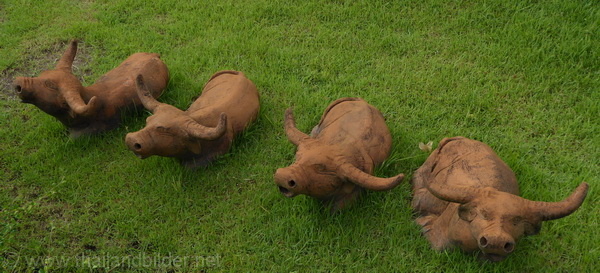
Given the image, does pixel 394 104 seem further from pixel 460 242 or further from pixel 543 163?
pixel 460 242

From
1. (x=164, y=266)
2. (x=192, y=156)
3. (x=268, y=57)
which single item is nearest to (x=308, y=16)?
(x=268, y=57)

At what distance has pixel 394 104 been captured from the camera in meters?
5.30

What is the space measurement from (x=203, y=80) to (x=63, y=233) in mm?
2203

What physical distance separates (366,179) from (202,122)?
1.61 m

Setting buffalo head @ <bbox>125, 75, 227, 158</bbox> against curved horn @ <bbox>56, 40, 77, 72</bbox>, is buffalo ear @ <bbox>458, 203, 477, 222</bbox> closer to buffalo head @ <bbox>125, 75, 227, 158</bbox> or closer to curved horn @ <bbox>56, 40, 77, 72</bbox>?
buffalo head @ <bbox>125, 75, 227, 158</bbox>

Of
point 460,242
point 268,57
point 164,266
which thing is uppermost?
point 268,57

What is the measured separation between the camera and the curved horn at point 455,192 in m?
3.51

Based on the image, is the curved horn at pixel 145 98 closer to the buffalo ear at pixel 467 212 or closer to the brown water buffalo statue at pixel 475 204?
the brown water buffalo statue at pixel 475 204

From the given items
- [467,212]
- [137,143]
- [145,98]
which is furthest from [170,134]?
[467,212]

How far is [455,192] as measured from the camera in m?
3.55

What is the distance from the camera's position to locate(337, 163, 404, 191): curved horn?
12.0ft

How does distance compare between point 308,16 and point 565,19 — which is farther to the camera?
point 308,16

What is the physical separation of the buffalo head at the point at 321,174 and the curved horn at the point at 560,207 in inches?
37.5

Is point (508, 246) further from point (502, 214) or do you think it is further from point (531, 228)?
point (531, 228)
